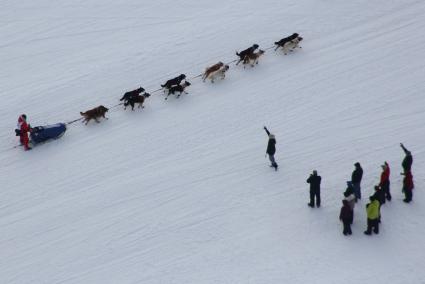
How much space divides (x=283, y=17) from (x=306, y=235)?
11.0 meters

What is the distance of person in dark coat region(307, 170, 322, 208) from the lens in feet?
46.3

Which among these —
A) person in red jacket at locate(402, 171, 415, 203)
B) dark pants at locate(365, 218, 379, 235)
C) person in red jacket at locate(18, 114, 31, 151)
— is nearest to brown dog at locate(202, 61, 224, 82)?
person in red jacket at locate(18, 114, 31, 151)

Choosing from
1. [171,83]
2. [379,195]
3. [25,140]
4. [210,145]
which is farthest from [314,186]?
[25,140]

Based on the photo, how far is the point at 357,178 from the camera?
14359mm

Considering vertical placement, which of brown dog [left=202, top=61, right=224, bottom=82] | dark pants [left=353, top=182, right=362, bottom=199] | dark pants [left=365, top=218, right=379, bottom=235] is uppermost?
brown dog [left=202, top=61, right=224, bottom=82]

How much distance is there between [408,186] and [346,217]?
2.08 meters

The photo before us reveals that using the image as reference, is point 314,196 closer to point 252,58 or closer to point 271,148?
point 271,148

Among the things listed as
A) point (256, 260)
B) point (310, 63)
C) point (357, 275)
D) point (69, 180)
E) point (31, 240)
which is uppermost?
point (310, 63)

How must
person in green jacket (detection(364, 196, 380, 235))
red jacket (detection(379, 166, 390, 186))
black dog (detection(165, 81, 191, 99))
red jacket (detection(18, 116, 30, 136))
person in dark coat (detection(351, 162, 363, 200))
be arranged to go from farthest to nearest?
black dog (detection(165, 81, 191, 99)), red jacket (detection(18, 116, 30, 136)), person in dark coat (detection(351, 162, 363, 200)), red jacket (detection(379, 166, 390, 186)), person in green jacket (detection(364, 196, 380, 235))

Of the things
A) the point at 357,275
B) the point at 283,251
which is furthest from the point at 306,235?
the point at 357,275

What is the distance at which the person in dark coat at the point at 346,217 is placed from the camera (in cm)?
1344

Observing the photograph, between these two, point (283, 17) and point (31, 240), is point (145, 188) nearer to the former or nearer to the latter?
point (31, 240)

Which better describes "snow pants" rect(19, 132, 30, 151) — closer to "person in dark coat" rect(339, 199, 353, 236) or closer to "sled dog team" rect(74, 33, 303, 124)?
"sled dog team" rect(74, 33, 303, 124)

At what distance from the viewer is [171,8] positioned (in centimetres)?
2373
